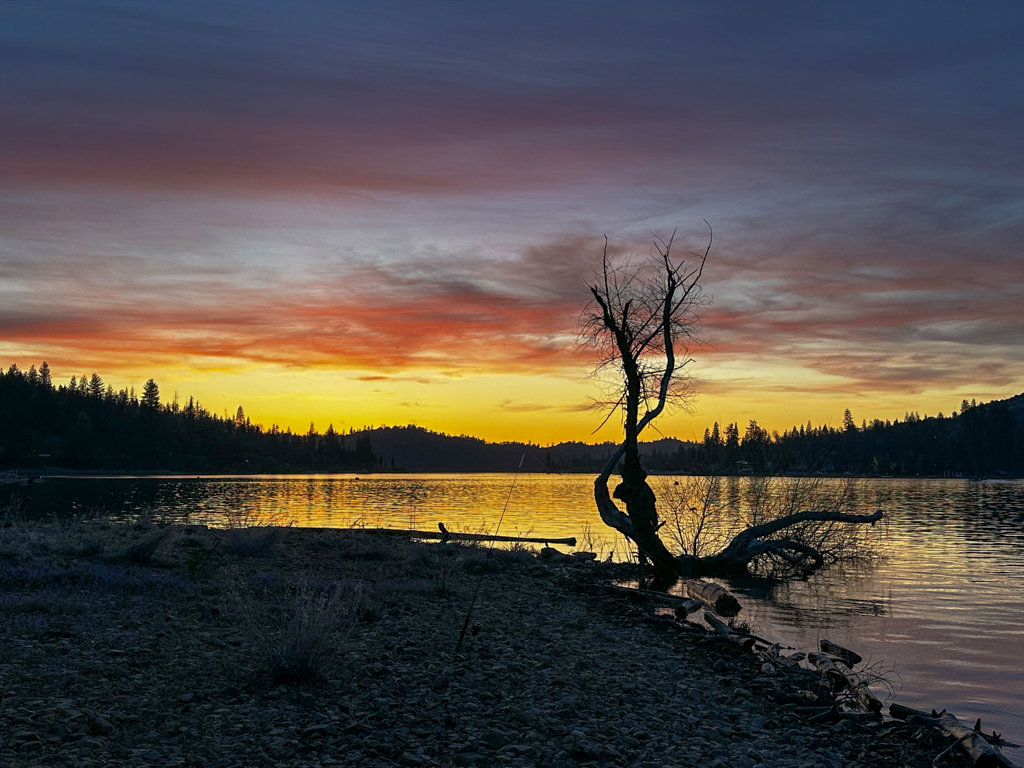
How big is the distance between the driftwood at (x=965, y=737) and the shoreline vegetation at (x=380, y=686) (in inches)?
6.3

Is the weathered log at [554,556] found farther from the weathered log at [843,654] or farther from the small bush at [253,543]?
the weathered log at [843,654]

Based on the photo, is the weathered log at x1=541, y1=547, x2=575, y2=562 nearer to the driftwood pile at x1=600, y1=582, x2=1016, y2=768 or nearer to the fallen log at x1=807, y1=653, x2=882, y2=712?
the driftwood pile at x1=600, y1=582, x2=1016, y2=768

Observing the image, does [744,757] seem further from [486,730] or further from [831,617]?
[831,617]

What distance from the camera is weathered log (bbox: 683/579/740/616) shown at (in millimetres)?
18772

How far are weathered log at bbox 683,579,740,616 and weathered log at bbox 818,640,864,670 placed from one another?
4.39 meters

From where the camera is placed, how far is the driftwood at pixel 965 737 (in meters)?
8.21

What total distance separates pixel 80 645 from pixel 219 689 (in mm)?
2905

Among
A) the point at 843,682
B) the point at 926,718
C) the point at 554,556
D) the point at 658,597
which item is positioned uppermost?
the point at 926,718

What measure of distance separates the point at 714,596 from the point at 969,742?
11.4 m

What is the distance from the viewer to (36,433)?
180 meters

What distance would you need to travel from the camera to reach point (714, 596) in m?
19.8

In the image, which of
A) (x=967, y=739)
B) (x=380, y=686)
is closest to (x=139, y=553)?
(x=380, y=686)

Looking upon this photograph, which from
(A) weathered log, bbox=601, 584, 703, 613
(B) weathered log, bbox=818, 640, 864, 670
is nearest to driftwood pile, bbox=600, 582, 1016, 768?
(B) weathered log, bbox=818, 640, 864, 670

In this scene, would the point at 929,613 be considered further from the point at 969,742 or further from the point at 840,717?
the point at 969,742
